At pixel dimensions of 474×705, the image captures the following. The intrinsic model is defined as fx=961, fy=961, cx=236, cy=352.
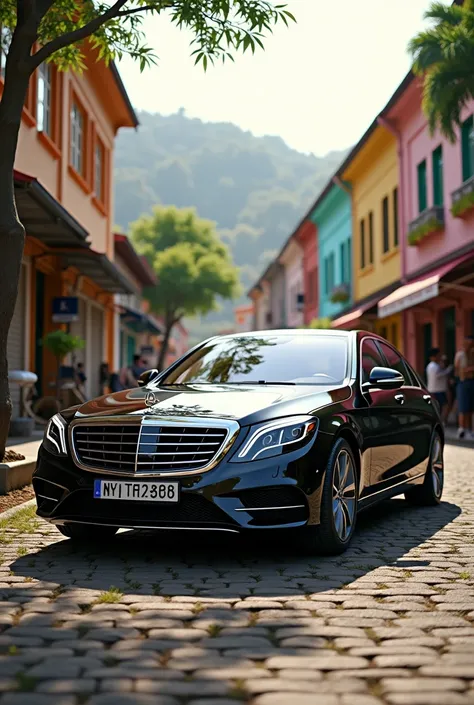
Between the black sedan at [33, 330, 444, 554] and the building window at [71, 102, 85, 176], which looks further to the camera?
the building window at [71, 102, 85, 176]

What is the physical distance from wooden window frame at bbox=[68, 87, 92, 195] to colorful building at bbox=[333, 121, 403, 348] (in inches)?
309

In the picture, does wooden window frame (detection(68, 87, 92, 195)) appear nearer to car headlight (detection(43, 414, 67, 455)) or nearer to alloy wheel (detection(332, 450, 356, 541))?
car headlight (detection(43, 414, 67, 455))

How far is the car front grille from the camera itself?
546 cm

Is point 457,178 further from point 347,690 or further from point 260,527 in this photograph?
point 347,690

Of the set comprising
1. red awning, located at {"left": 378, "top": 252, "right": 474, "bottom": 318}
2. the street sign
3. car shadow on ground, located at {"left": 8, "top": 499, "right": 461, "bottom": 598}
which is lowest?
car shadow on ground, located at {"left": 8, "top": 499, "right": 461, "bottom": 598}

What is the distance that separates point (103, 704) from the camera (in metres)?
3.03

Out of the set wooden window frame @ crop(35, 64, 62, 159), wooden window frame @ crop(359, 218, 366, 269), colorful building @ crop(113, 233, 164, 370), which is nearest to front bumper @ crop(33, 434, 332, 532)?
wooden window frame @ crop(35, 64, 62, 159)

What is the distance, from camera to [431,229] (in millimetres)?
22047

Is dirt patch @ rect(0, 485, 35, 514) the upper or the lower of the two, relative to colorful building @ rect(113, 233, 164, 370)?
lower

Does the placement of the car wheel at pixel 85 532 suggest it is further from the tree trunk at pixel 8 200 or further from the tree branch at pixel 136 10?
the tree branch at pixel 136 10

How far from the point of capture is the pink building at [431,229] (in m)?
19.4

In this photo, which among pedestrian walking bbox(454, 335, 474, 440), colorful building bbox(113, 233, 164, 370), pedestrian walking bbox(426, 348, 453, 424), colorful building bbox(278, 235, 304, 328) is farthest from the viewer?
colorful building bbox(278, 235, 304, 328)

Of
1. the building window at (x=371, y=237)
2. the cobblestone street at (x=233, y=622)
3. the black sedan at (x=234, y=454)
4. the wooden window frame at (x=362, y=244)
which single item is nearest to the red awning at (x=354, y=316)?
the building window at (x=371, y=237)

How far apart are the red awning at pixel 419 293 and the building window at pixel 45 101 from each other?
7820 mm
